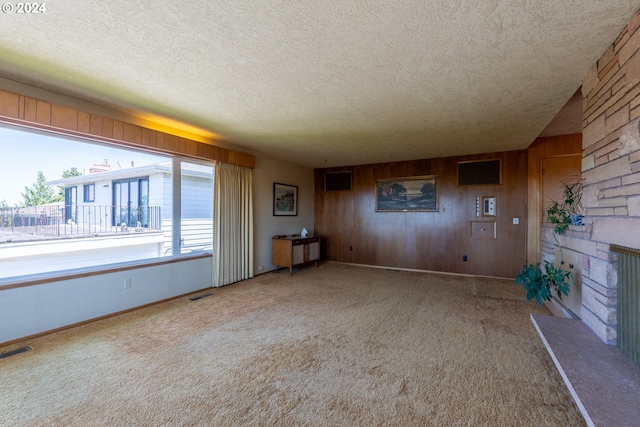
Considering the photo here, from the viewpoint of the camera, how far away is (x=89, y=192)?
126 inches

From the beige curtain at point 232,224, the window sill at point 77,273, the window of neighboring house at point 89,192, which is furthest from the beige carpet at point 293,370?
the window of neighboring house at point 89,192

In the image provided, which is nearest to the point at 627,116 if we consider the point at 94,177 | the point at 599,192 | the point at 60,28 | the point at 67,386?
the point at 599,192

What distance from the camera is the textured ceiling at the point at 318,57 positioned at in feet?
5.40

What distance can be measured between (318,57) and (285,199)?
4.20m

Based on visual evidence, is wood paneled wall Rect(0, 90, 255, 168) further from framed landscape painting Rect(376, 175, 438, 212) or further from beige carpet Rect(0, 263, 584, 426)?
framed landscape painting Rect(376, 175, 438, 212)

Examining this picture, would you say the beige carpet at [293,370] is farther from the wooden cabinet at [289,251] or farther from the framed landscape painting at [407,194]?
the framed landscape painting at [407,194]

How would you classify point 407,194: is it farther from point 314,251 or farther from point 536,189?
point 314,251

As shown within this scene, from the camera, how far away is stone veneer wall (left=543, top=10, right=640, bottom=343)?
171 centimetres

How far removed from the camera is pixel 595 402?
144cm

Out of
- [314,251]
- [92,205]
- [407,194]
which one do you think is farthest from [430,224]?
[92,205]

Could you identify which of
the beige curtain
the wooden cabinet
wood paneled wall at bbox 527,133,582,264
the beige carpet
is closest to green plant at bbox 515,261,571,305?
the beige carpet

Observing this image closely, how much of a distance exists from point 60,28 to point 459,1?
8.30 ft

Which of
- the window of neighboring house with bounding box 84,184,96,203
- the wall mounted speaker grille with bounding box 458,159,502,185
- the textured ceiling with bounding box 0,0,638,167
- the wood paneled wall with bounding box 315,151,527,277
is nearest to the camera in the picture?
the textured ceiling with bounding box 0,0,638,167

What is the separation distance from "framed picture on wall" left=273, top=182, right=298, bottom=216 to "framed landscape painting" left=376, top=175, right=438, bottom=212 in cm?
197
